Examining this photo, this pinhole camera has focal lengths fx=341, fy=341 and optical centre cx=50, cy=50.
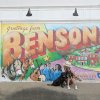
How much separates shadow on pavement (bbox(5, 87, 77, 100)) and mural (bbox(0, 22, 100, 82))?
3.60m

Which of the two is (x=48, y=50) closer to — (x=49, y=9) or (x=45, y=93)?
(x=49, y=9)

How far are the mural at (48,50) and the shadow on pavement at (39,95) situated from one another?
11.8 ft

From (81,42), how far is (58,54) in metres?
1.04

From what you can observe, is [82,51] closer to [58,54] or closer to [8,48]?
[58,54]

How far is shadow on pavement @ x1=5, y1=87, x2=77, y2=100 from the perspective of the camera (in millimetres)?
9797

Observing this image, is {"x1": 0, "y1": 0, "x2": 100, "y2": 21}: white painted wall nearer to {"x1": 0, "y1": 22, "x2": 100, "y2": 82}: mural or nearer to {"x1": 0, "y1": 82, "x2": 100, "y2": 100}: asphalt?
{"x1": 0, "y1": 22, "x2": 100, "y2": 82}: mural

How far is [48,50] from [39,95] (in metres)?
3.98

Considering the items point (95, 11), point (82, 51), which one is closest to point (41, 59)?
point (82, 51)

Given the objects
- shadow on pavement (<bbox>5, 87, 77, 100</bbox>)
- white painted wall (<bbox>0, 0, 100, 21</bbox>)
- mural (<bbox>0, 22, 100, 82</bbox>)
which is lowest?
shadow on pavement (<bbox>5, 87, 77, 100</bbox>)

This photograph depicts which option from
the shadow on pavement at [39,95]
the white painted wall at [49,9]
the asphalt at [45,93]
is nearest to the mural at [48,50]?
the white painted wall at [49,9]

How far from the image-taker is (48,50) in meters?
13.7

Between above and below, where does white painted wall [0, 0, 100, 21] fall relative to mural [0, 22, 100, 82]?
above

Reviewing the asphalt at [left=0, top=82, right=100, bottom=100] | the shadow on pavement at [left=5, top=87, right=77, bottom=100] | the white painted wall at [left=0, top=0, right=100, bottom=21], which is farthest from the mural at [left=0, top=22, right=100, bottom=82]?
the shadow on pavement at [left=5, top=87, right=77, bottom=100]

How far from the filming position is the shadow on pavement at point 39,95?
9.80 meters
